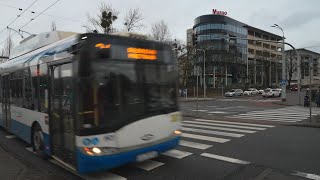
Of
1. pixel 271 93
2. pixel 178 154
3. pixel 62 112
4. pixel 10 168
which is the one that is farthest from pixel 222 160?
pixel 271 93

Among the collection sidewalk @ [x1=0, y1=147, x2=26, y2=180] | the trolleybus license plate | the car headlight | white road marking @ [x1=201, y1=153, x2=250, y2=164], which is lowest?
white road marking @ [x1=201, y1=153, x2=250, y2=164]

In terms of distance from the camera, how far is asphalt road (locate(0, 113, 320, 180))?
6711 mm

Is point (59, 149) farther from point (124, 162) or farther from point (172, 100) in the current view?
point (172, 100)

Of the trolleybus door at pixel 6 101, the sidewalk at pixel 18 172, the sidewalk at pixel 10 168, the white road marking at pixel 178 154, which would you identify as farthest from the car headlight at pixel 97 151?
the trolleybus door at pixel 6 101

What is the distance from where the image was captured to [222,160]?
7816 millimetres

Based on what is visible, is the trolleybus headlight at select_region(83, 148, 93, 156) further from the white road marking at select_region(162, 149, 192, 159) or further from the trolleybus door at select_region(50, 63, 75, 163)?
the white road marking at select_region(162, 149, 192, 159)

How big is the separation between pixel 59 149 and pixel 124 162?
158cm

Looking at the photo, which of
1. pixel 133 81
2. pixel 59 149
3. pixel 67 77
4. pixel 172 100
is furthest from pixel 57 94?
pixel 172 100

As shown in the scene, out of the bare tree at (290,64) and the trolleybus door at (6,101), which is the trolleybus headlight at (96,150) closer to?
the trolleybus door at (6,101)

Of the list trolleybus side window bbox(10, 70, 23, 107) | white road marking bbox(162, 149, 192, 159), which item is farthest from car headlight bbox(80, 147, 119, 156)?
trolleybus side window bbox(10, 70, 23, 107)

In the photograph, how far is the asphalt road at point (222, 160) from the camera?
671 centimetres

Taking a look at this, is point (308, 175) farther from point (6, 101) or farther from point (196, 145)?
point (6, 101)

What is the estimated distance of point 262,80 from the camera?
109m

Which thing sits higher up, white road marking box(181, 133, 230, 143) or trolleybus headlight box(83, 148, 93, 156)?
trolleybus headlight box(83, 148, 93, 156)
